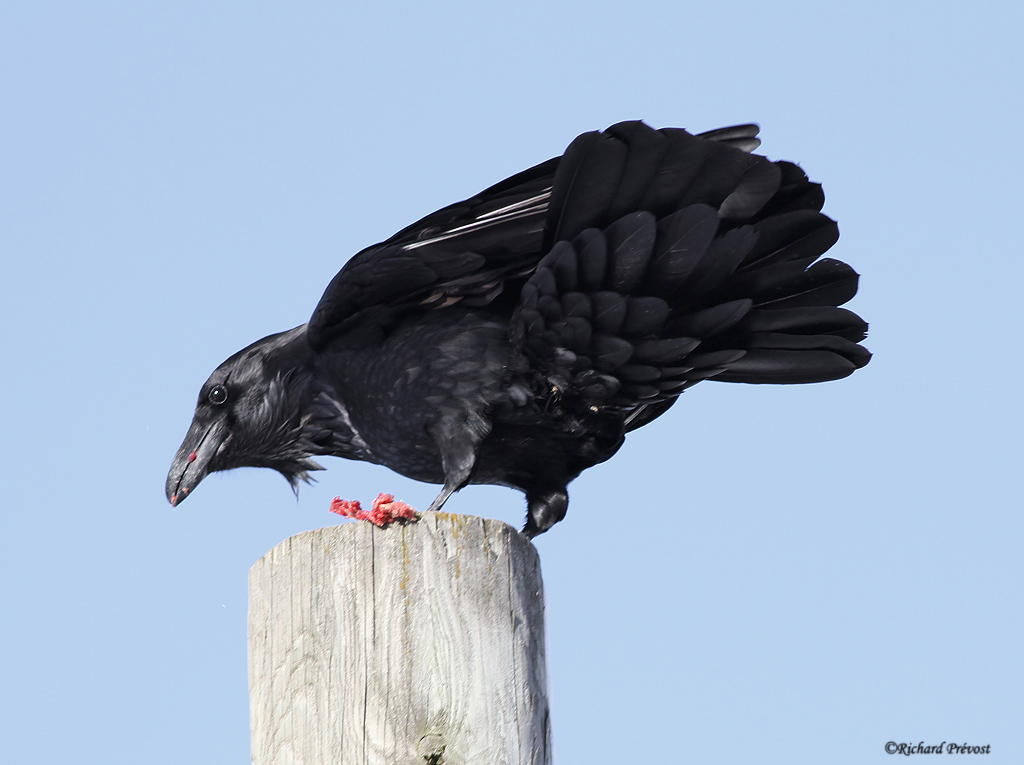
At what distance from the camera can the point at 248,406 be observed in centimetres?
450

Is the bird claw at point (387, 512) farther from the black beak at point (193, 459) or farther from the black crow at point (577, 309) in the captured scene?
the black beak at point (193, 459)

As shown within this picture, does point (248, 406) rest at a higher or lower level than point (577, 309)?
lower

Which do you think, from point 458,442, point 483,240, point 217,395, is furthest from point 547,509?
point 217,395

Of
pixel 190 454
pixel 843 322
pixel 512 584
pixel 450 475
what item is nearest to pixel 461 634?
pixel 512 584

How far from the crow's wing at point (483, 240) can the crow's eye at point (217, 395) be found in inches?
25.3

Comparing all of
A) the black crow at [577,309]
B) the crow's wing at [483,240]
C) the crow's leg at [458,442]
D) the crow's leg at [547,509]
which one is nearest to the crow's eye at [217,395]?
the black crow at [577,309]

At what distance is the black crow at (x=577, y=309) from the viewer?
11.9ft

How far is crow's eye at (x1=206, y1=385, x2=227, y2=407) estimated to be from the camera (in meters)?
4.49

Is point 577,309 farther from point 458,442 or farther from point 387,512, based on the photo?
point 387,512

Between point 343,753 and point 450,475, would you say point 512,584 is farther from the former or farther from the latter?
point 450,475

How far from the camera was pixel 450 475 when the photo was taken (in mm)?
3873

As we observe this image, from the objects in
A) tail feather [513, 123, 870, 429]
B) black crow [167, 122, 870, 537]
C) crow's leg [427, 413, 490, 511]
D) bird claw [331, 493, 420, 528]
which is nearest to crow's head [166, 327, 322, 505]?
black crow [167, 122, 870, 537]

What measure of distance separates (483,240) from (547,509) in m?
0.99

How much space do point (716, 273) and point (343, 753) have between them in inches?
72.2
